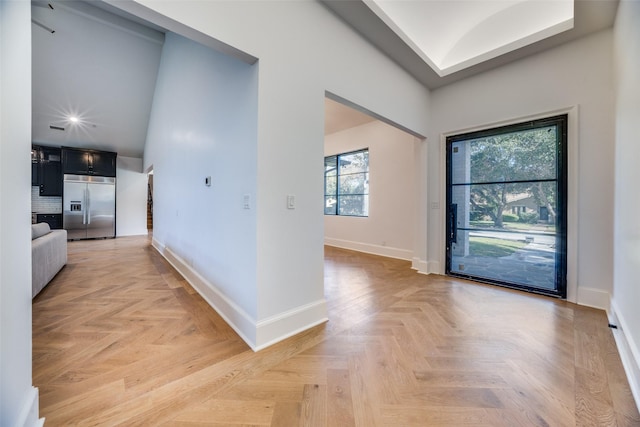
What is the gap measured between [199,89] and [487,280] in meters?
4.51

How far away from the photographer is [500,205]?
3.31 meters

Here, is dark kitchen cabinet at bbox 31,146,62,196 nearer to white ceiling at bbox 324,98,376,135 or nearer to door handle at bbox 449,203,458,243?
white ceiling at bbox 324,98,376,135

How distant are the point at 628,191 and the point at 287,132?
2.64 metres

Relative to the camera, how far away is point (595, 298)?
262 centimetres

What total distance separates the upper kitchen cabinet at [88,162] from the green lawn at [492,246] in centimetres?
924

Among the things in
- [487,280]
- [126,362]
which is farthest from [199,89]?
[487,280]

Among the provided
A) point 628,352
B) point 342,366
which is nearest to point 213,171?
point 342,366

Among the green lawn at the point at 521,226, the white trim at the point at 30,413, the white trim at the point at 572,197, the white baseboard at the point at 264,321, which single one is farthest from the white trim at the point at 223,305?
the white trim at the point at 572,197

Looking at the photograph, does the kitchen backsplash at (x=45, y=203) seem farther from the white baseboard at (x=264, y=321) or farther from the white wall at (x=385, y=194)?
the white wall at (x=385, y=194)

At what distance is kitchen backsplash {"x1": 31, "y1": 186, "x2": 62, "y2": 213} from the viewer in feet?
21.1

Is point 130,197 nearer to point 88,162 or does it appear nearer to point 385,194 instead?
point 88,162

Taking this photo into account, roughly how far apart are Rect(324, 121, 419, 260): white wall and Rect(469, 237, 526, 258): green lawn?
50.1 inches

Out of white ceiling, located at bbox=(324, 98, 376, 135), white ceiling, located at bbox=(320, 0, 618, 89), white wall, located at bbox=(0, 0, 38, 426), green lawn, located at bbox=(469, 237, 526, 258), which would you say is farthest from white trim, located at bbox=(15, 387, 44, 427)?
white ceiling, located at bbox=(324, 98, 376, 135)

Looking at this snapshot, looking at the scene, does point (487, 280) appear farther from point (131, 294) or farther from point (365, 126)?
point (131, 294)
